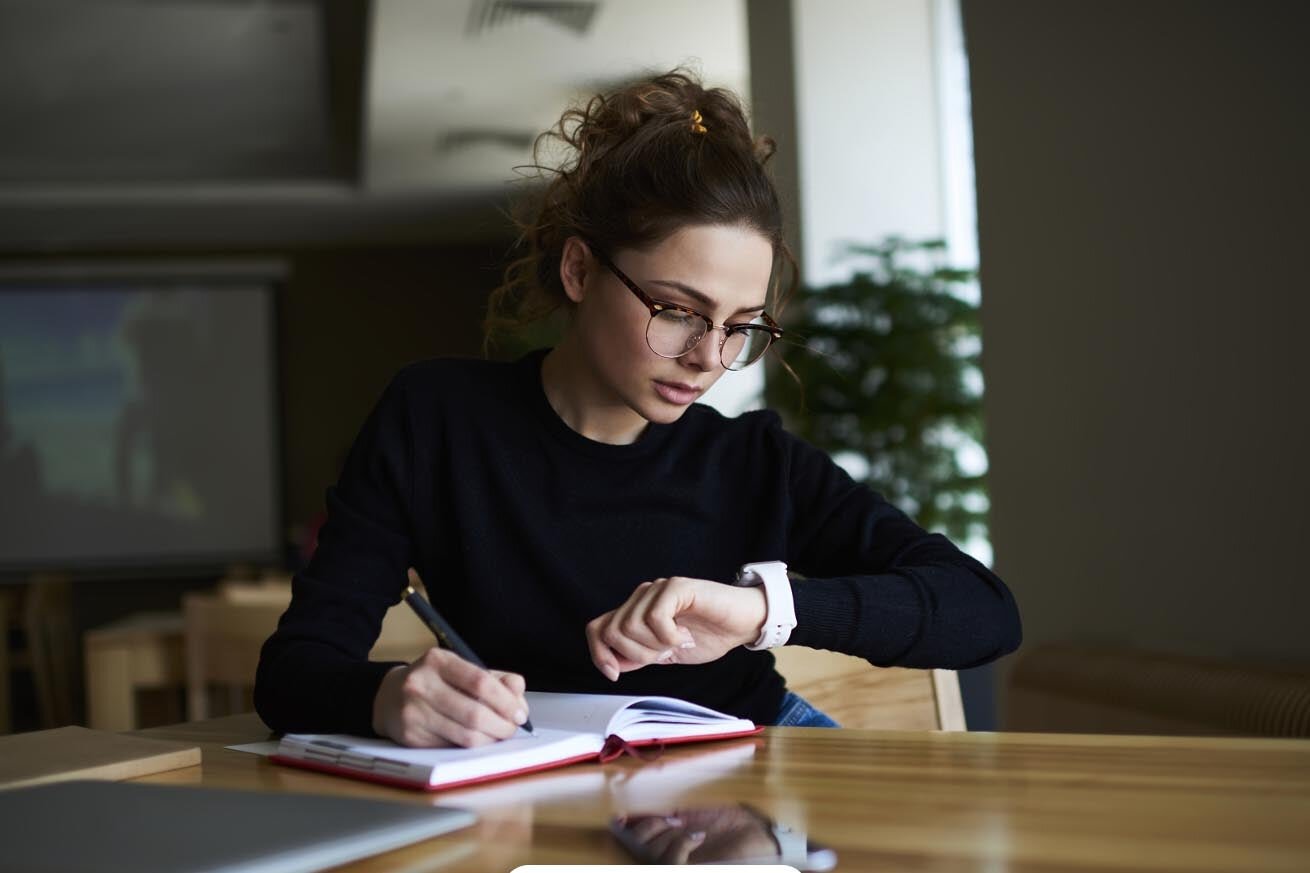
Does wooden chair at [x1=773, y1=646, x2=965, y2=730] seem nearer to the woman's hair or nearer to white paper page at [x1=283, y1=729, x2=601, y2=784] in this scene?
the woman's hair

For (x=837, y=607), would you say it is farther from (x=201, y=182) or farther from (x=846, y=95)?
(x=201, y=182)

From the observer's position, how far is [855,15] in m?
4.48

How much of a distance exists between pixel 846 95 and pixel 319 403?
658 centimetres

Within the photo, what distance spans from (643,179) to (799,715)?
23.5 inches

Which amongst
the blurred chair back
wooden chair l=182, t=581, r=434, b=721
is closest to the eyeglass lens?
wooden chair l=182, t=581, r=434, b=721

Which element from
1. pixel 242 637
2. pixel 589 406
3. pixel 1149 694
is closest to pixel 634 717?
pixel 589 406

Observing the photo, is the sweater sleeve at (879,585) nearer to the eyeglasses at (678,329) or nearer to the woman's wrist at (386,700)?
the eyeglasses at (678,329)

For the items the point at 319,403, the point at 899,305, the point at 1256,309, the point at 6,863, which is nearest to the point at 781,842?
the point at 6,863

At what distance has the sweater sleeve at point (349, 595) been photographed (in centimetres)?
112

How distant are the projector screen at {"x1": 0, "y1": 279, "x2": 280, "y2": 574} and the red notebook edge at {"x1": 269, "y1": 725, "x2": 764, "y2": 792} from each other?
9.32 metres

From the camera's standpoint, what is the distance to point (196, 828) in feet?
2.38

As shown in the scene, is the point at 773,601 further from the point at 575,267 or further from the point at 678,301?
the point at 575,267

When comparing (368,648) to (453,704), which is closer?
(453,704)

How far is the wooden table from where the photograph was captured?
2.24 ft
